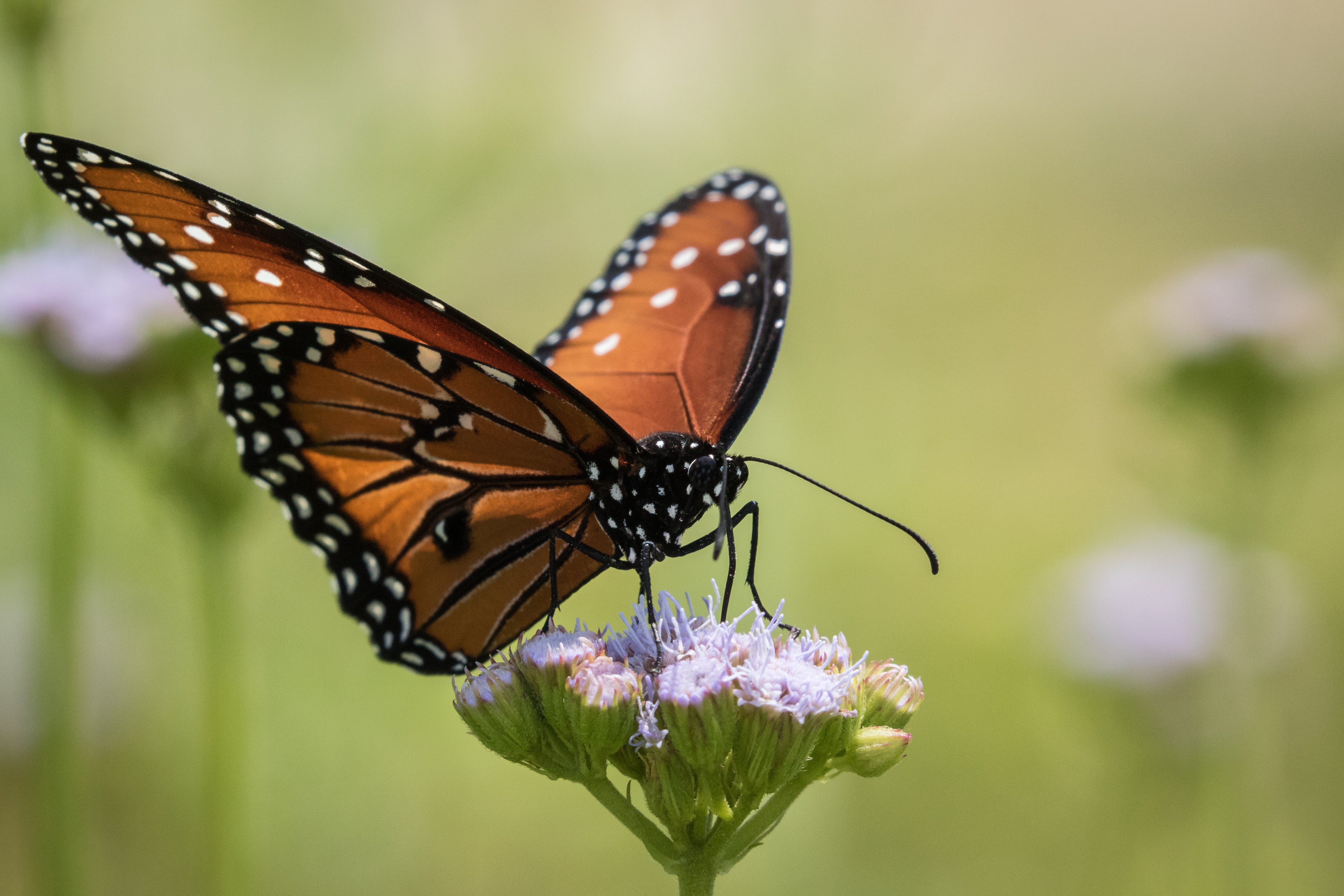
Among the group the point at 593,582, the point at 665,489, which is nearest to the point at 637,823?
the point at 665,489

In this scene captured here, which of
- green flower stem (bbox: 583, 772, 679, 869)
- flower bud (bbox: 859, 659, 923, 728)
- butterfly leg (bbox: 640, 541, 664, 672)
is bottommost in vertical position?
green flower stem (bbox: 583, 772, 679, 869)

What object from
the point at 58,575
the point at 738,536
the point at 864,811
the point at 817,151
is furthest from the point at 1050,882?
the point at 58,575

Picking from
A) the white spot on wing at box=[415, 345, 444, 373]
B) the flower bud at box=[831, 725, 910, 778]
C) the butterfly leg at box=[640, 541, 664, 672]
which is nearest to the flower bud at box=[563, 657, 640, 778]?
the butterfly leg at box=[640, 541, 664, 672]

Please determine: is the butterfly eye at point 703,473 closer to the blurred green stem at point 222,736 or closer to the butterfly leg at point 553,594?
the butterfly leg at point 553,594

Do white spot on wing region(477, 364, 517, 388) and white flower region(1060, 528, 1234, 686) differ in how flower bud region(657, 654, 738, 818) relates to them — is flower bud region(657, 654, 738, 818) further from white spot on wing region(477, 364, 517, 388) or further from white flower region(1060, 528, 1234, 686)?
white flower region(1060, 528, 1234, 686)

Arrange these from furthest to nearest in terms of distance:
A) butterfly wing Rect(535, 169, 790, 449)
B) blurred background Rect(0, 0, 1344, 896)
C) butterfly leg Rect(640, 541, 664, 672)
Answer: blurred background Rect(0, 0, 1344, 896)
butterfly wing Rect(535, 169, 790, 449)
butterfly leg Rect(640, 541, 664, 672)

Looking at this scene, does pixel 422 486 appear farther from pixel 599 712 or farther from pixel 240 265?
pixel 599 712
